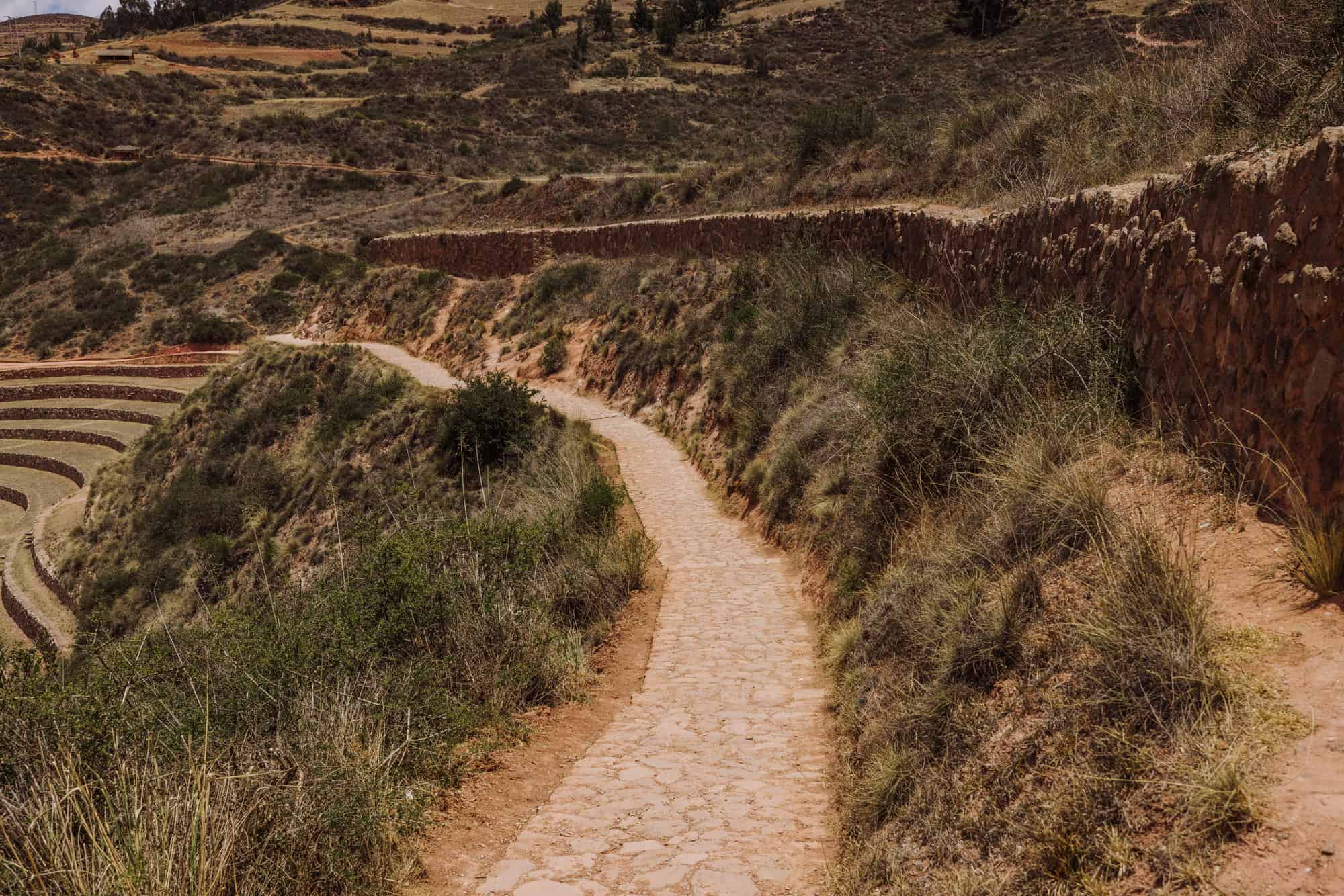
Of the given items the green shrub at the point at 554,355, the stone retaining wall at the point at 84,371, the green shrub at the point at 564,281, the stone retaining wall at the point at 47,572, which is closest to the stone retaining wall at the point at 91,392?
the stone retaining wall at the point at 84,371

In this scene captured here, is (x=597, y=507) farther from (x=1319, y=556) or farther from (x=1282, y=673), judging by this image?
(x=1282, y=673)

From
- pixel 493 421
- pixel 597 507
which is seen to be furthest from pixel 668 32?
pixel 597 507

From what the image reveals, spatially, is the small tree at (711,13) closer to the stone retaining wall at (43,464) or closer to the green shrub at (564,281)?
the green shrub at (564,281)

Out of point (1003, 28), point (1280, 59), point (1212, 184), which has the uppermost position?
point (1003, 28)

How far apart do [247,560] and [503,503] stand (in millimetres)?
9880

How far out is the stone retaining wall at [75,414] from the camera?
33478mm

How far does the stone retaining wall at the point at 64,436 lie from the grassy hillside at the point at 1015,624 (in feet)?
100

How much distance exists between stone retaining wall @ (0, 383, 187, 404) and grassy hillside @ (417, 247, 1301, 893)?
3147 cm

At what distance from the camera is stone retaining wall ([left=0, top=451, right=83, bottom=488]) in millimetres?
31141

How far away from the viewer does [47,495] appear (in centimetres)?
3061

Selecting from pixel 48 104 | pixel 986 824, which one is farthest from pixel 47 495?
pixel 48 104

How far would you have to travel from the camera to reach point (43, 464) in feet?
108

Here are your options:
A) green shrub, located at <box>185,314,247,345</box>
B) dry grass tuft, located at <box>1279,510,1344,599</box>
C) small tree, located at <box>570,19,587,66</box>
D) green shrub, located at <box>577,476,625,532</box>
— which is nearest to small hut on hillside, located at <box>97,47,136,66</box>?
small tree, located at <box>570,19,587,66</box>

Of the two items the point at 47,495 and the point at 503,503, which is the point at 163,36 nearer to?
the point at 47,495
